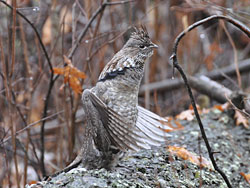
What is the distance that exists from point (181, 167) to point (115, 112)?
0.82 metres

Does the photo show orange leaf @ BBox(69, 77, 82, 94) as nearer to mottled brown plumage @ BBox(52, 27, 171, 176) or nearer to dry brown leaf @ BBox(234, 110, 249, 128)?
mottled brown plumage @ BBox(52, 27, 171, 176)

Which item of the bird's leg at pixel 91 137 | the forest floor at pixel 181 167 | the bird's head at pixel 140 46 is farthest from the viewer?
the bird's head at pixel 140 46

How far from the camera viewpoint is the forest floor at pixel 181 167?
250cm

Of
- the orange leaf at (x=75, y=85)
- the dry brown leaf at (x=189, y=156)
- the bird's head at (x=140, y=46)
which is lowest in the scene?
the dry brown leaf at (x=189, y=156)

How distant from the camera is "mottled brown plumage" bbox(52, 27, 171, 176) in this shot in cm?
266

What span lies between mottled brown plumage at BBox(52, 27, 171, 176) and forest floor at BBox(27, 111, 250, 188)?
6.5 inches

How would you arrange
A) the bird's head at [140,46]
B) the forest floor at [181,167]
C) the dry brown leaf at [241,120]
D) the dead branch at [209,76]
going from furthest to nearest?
the dead branch at [209,76] < the dry brown leaf at [241,120] < the bird's head at [140,46] < the forest floor at [181,167]

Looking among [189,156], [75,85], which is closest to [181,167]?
[189,156]

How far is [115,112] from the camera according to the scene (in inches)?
106

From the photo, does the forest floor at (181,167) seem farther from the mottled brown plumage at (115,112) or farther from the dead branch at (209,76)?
the dead branch at (209,76)

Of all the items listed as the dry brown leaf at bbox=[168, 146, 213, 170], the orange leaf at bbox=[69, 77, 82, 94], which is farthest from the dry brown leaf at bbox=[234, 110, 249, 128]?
the orange leaf at bbox=[69, 77, 82, 94]

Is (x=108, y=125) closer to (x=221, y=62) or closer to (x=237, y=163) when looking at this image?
(x=237, y=163)

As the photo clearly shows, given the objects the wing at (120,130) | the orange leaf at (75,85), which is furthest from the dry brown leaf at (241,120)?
the orange leaf at (75,85)

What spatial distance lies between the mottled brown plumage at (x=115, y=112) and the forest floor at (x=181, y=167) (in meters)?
0.16
